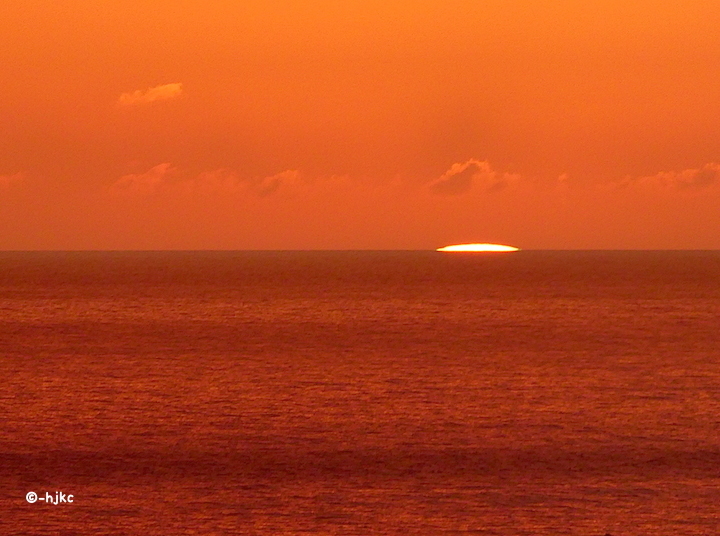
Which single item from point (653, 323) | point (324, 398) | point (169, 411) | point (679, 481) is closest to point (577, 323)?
point (653, 323)

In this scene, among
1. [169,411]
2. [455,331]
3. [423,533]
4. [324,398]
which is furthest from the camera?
[455,331]

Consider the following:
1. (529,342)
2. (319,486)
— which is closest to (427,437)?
(319,486)

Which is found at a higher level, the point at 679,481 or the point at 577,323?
the point at 577,323

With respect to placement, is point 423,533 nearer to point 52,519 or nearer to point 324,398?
point 52,519

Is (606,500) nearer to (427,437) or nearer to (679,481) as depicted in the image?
(679,481)

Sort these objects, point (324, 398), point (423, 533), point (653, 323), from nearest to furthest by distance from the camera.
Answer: point (423, 533), point (324, 398), point (653, 323)

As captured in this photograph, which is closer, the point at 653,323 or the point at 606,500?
the point at 606,500
